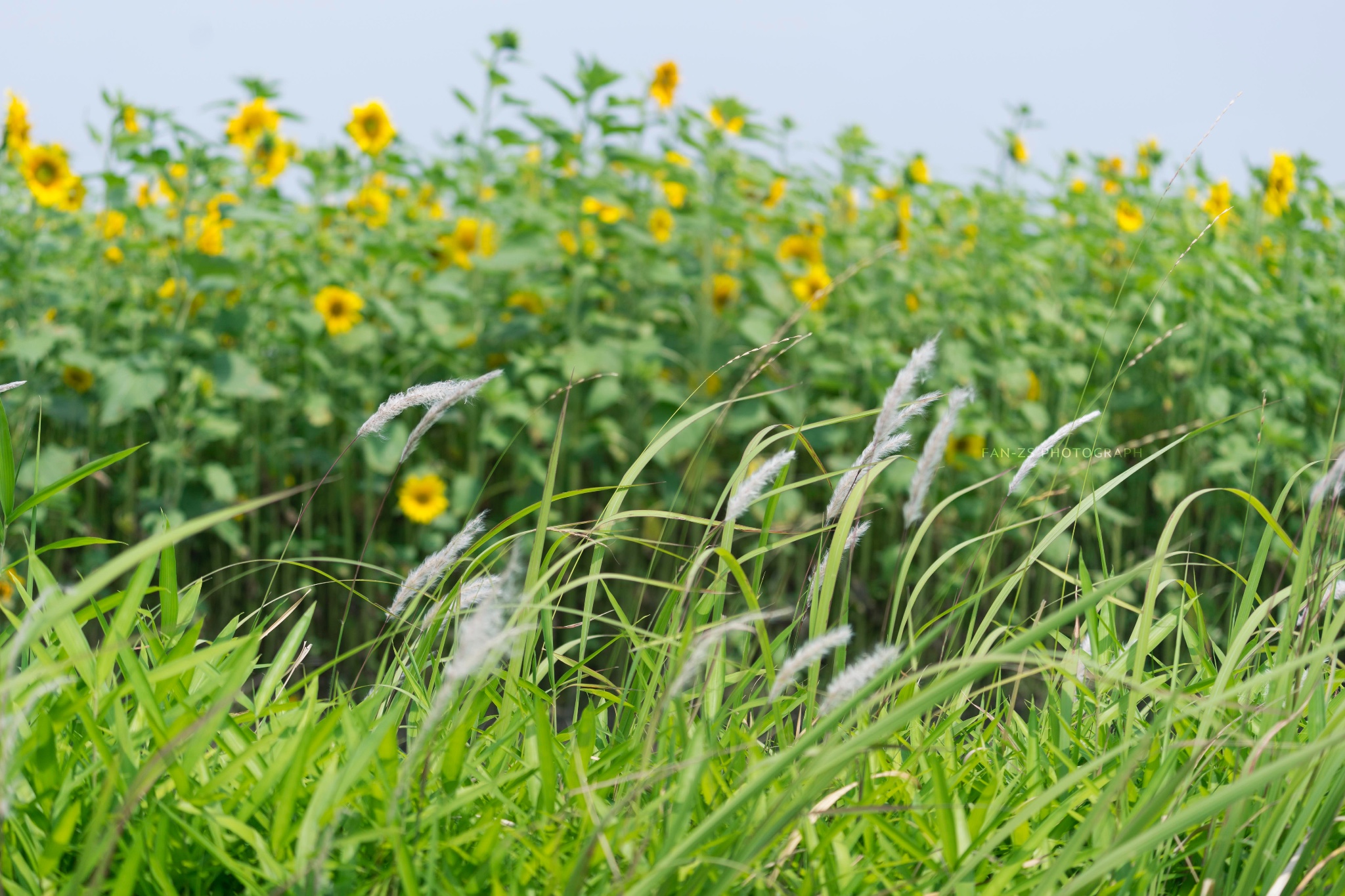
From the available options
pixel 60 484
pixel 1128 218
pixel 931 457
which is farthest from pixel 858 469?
pixel 1128 218

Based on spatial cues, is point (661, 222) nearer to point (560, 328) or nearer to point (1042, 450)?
point (560, 328)

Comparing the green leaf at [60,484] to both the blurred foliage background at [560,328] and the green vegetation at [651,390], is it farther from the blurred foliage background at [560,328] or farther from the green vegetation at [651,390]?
the blurred foliage background at [560,328]

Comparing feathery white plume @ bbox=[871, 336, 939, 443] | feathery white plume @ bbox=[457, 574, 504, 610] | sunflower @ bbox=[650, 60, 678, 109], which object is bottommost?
feathery white plume @ bbox=[457, 574, 504, 610]

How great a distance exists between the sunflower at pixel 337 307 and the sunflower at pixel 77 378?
68 cm

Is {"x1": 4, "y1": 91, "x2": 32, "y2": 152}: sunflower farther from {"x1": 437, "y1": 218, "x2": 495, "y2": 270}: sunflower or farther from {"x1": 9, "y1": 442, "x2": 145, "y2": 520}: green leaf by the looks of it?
{"x1": 9, "y1": 442, "x2": 145, "y2": 520}: green leaf

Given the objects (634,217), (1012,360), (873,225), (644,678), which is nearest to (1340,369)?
(1012,360)

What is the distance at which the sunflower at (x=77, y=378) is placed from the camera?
2.95 metres

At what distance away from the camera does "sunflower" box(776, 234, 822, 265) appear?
3305 mm

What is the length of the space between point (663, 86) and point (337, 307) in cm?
114

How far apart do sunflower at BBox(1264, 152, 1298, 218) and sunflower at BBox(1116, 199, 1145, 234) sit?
14.1 inches

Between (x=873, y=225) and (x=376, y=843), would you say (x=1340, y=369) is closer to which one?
(x=873, y=225)

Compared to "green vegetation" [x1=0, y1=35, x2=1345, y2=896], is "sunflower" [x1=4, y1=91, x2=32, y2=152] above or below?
above

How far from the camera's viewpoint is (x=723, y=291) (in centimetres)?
311

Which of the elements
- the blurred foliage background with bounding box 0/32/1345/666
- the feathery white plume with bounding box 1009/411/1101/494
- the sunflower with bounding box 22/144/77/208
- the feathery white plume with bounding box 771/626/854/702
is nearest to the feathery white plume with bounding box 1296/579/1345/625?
the feathery white plume with bounding box 1009/411/1101/494
